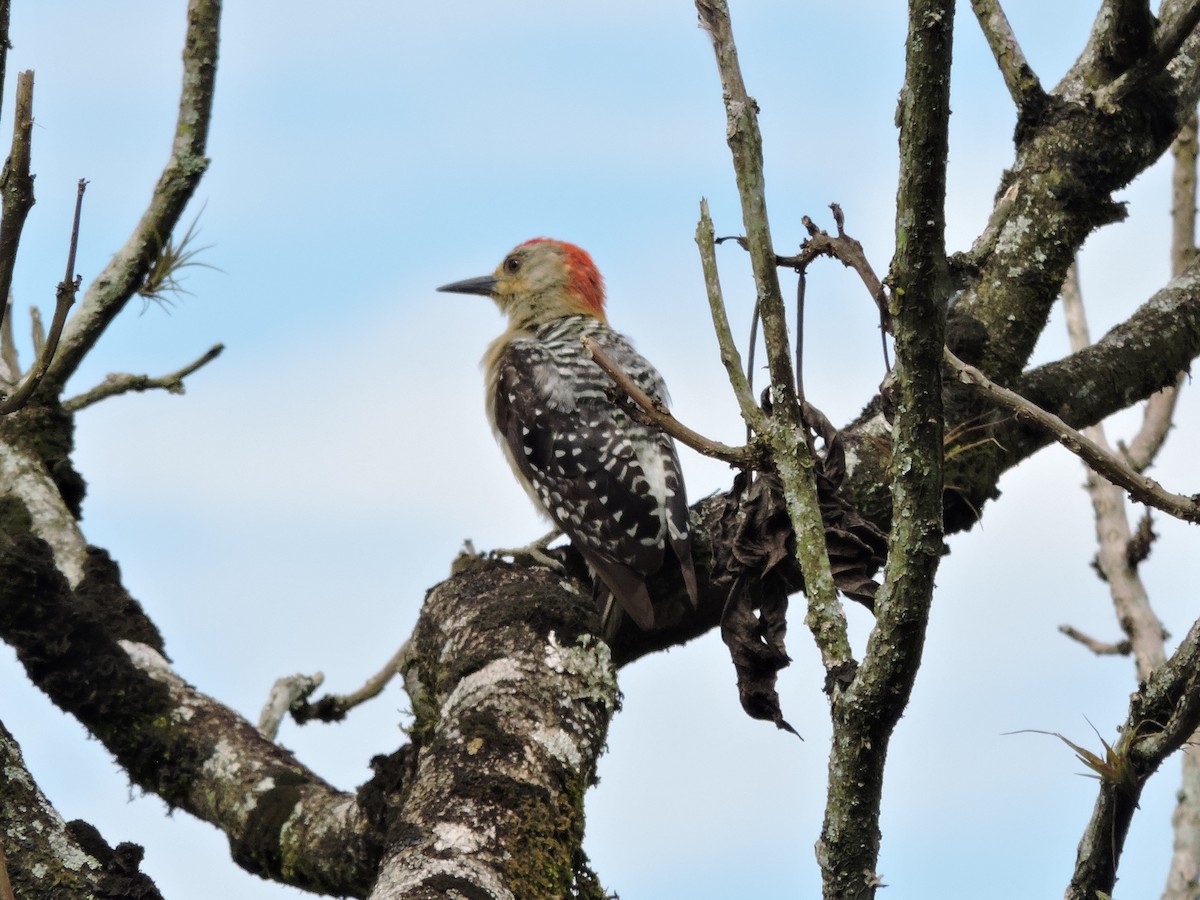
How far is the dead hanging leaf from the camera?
306 centimetres

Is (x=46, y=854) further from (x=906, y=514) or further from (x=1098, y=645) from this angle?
(x=1098, y=645)

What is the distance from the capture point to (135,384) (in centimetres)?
564

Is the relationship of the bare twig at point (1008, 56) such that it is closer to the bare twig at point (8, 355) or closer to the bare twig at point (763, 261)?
the bare twig at point (763, 261)

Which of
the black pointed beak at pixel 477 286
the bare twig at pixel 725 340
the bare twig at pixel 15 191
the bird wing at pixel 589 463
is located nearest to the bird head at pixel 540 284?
the black pointed beak at pixel 477 286

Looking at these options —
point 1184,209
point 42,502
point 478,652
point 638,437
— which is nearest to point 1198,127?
point 1184,209

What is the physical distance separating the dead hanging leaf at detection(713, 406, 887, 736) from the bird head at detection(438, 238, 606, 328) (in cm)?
482

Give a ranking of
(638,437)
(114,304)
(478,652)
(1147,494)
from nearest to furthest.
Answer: (1147,494), (478,652), (114,304), (638,437)

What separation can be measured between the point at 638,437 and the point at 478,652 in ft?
6.86

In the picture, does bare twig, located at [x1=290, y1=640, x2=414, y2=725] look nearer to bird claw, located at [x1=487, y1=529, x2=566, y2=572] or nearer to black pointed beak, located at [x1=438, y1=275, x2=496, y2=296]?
bird claw, located at [x1=487, y1=529, x2=566, y2=572]

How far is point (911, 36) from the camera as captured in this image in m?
2.25

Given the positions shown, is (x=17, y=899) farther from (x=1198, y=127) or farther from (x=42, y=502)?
(x=1198, y=127)

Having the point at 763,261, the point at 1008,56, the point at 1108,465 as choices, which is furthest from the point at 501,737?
the point at 1008,56

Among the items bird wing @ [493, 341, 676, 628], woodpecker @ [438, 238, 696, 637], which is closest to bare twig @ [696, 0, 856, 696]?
woodpecker @ [438, 238, 696, 637]

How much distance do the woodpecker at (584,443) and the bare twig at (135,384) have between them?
1.56 metres
